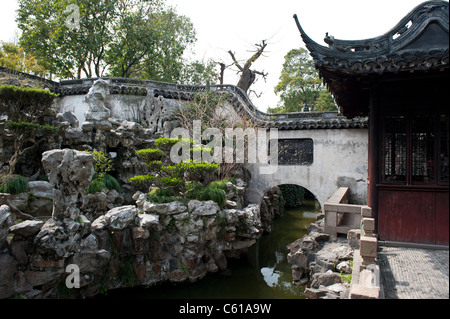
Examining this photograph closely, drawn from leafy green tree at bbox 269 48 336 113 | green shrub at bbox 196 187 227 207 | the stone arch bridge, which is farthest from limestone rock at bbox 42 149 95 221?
leafy green tree at bbox 269 48 336 113

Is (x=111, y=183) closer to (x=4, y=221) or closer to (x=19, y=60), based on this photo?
(x=4, y=221)

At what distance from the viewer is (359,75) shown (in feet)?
15.7

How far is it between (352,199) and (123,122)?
936 cm

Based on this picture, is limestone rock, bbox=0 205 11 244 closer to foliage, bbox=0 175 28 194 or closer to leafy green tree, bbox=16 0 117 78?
foliage, bbox=0 175 28 194

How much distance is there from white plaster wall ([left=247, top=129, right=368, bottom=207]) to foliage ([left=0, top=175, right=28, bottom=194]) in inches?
345

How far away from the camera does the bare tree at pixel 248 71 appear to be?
21.9 metres

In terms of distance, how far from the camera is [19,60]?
18.1 m

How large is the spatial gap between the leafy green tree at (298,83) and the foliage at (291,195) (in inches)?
281

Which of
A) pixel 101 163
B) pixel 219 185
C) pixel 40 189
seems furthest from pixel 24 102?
pixel 219 185

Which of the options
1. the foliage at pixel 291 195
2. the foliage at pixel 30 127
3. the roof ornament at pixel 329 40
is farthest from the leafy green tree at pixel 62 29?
the roof ornament at pixel 329 40

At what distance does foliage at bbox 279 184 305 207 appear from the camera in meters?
22.2

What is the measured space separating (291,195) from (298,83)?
9344 mm

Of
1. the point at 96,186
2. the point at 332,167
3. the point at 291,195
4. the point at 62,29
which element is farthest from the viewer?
the point at 291,195
